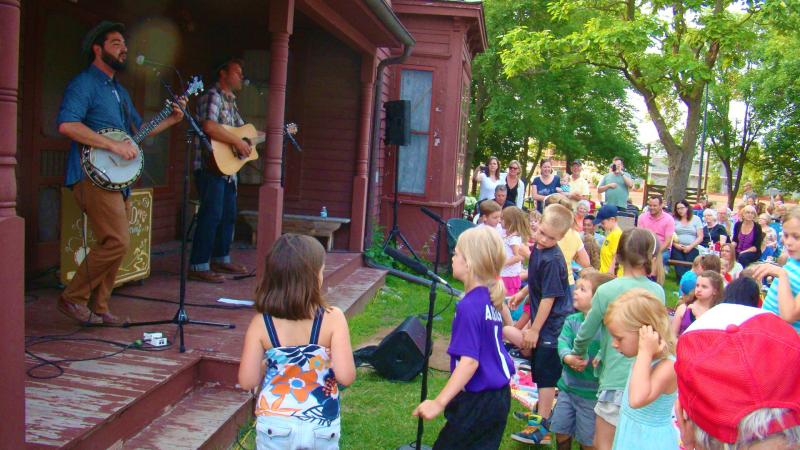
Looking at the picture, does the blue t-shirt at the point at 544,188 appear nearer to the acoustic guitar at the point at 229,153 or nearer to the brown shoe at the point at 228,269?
the brown shoe at the point at 228,269

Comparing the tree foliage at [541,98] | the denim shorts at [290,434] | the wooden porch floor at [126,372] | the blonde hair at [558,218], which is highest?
the tree foliage at [541,98]

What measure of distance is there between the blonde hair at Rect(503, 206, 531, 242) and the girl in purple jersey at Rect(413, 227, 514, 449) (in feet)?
9.22

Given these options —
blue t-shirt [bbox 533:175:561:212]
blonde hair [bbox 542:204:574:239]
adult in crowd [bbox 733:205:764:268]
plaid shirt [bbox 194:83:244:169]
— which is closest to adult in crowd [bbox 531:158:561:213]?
blue t-shirt [bbox 533:175:561:212]

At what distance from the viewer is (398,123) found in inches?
391

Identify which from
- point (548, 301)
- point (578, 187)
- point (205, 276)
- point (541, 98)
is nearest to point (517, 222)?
point (548, 301)

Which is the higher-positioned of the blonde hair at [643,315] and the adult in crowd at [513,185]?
the adult in crowd at [513,185]

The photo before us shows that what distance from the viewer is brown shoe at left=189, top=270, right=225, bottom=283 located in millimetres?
6289

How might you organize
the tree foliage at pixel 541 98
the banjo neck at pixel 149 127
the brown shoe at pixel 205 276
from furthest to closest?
the tree foliage at pixel 541 98, the brown shoe at pixel 205 276, the banjo neck at pixel 149 127

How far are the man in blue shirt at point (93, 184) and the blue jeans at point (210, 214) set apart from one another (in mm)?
1569

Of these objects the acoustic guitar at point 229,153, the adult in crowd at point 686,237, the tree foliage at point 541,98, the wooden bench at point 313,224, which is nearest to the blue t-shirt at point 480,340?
the acoustic guitar at point 229,153

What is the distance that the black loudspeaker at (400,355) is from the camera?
5383 mm

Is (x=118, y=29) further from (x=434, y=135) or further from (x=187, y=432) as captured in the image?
(x=434, y=135)

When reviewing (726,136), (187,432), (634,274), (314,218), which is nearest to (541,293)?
(634,274)

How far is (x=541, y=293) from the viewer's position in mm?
4336
